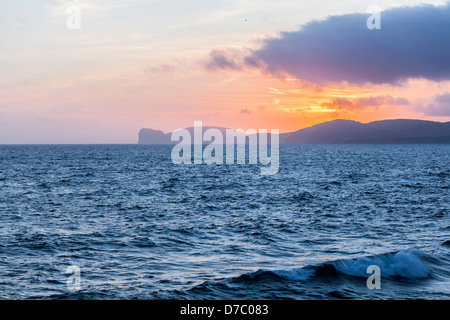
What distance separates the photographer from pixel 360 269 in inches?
818

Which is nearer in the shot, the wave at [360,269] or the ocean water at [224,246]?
the ocean water at [224,246]

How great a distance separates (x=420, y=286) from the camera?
18984mm

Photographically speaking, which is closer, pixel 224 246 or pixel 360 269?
pixel 360 269

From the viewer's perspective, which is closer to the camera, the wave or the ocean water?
the ocean water

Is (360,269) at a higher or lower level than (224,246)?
lower

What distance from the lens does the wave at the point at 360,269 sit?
19922 millimetres

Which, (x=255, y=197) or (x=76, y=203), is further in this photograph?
(x=255, y=197)

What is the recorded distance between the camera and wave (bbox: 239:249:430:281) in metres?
19.9

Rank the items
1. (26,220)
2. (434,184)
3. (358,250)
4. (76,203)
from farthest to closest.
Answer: (434,184) < (76,203) < (26,220) < (358,250)
